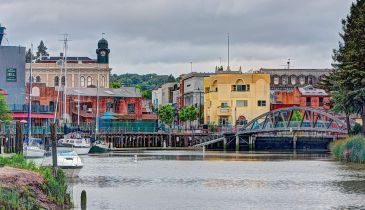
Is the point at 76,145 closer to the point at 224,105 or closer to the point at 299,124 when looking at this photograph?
A: the point at 299,124

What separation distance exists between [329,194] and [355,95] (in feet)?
155

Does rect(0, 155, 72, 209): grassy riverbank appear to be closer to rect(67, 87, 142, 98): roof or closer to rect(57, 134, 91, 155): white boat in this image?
rect(57, 134, 91, 155): white boat

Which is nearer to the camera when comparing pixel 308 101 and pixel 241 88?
pixel 241 88

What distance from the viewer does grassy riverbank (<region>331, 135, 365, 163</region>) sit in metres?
100

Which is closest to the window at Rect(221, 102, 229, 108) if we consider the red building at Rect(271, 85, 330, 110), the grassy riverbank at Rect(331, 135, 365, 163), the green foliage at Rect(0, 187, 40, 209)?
the red building at Rect(271, 85, 330, 110)

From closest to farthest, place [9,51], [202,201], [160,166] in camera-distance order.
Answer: [202,201]
[160,166]
[9,51]

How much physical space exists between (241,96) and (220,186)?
11765cm

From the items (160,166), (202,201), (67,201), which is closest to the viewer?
(67,201)

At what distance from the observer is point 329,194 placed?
6184 centimetres

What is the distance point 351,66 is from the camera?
106 meters

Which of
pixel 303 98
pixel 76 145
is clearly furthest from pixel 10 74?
pixel 303 98

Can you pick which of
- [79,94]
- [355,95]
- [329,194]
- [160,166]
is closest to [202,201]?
[329,194]

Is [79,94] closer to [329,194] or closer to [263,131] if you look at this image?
[263,131]

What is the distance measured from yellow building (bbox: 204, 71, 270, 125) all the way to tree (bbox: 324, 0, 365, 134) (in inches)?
2690
